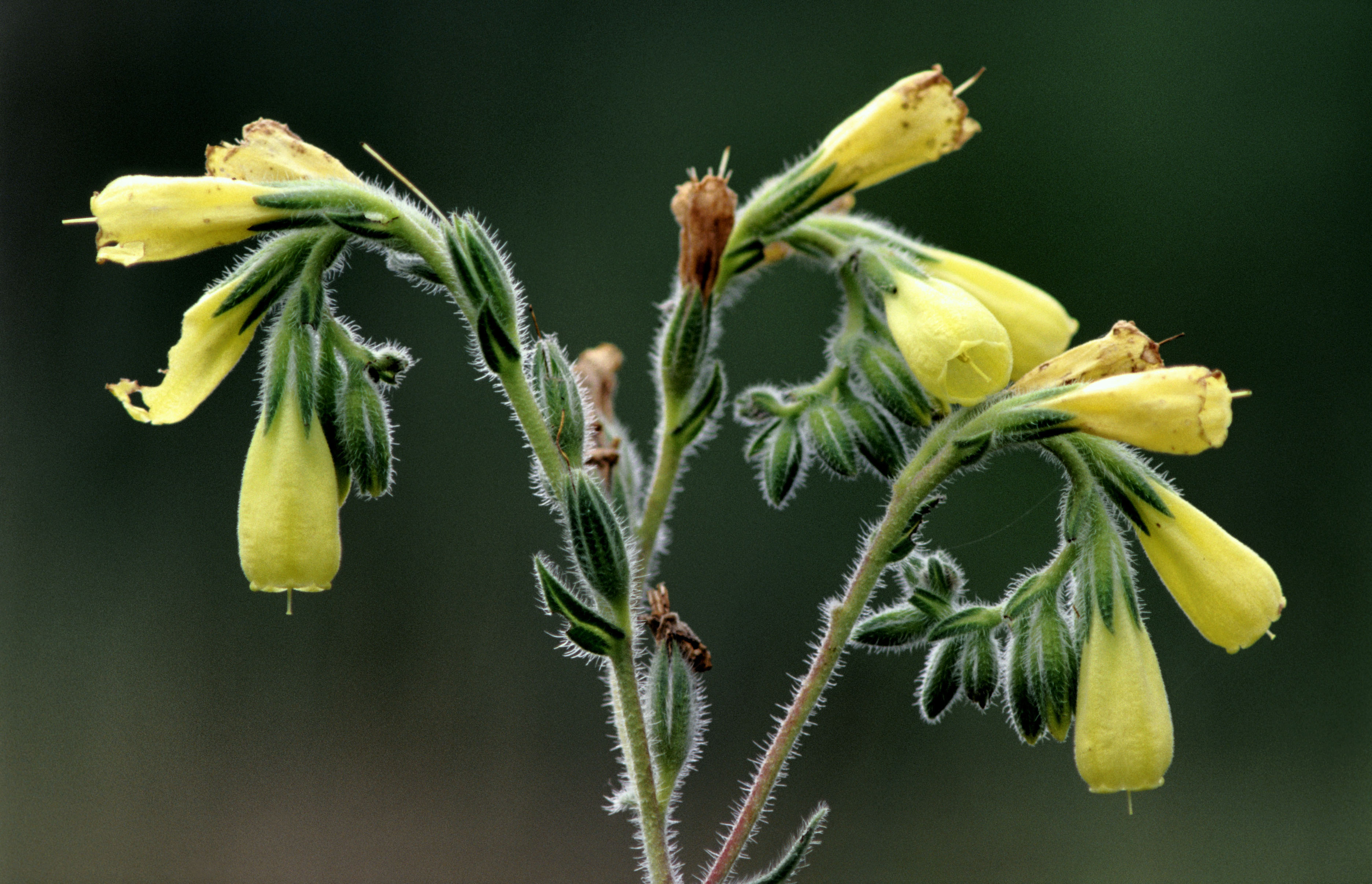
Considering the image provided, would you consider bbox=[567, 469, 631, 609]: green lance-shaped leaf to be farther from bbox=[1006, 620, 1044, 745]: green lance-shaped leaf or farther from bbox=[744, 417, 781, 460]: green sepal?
bbox=[1006, 620, 1044, 745]: green lance-shaped leaf

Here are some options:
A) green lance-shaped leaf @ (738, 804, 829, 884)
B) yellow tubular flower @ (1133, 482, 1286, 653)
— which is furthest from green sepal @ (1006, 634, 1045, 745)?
green lance-shaped leaf @ (738, 804, 829, 884)

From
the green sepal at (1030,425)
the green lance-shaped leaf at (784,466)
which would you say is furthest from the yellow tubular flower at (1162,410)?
the green lance-shaped leaf at (784,466)

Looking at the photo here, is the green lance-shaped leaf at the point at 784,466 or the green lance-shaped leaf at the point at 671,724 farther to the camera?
the green lance-shaped leaf at the point at 784,466

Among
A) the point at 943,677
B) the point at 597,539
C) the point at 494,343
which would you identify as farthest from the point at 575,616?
the point at 943,677

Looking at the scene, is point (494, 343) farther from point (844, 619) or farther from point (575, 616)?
point (844, 619)

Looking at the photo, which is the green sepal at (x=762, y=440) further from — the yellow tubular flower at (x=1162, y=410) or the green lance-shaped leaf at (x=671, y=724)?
the yellow tubular flower at (x=1162, y=410)

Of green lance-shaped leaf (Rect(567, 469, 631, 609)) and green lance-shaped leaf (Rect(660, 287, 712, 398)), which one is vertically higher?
green lance-shaped leaf (Rect(660, 287, 712, 398))
